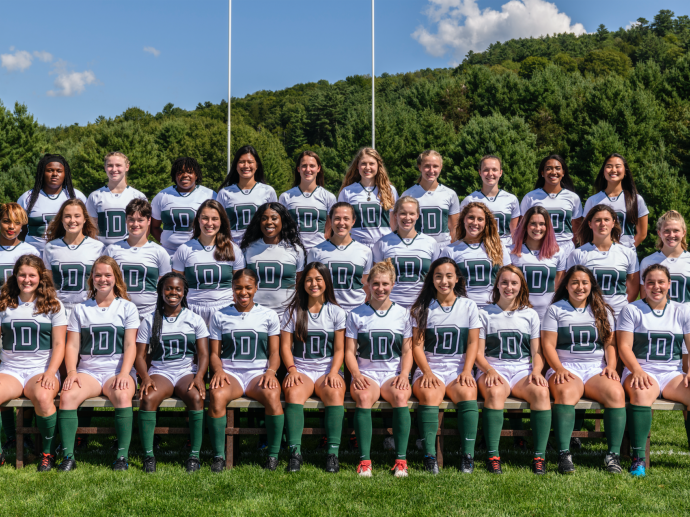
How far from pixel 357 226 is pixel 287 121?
63129 mm

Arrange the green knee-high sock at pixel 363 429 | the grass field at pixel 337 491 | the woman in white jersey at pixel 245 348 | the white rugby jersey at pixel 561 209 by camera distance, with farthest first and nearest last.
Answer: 1. the white rugby jersey at pixel 561 209
2. the woman in white jersey at pixel 245 348
3. the green knee-high sock at pixel 363 429
4. the grass field at pixel 337 491

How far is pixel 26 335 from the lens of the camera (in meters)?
4.93

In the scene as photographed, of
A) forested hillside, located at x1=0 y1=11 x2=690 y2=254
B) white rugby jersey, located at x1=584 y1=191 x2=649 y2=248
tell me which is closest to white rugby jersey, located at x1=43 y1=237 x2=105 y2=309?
white rugby jersey, located at x1=584 y1=191 x2=649 y2=248

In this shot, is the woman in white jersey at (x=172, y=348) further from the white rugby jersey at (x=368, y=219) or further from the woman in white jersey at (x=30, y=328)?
the white rugby jersey at (x=368, y=219)

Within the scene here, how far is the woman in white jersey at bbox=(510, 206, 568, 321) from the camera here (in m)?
5.56

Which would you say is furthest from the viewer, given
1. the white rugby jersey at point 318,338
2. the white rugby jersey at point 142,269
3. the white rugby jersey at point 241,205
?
the white rugby jersey at point 241,205

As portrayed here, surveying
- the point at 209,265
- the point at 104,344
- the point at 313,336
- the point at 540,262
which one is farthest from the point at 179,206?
the point at 540,262

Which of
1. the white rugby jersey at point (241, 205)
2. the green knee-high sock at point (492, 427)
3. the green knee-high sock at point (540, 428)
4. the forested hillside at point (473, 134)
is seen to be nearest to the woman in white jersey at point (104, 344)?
the white rugby jersey at point (241, 205)

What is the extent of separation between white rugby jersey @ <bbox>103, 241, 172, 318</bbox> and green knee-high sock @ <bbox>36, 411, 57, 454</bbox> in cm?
110

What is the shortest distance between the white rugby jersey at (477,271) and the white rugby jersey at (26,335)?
3351mm

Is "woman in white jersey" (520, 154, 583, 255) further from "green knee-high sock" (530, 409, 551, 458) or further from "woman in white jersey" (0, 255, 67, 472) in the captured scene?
"woman in white jersey" (0, 255, 67, 472)

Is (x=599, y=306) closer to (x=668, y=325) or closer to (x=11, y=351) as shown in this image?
(x=668, y=325)

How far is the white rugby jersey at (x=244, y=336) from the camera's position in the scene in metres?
4.96

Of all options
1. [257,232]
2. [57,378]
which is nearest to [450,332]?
[257,232]
